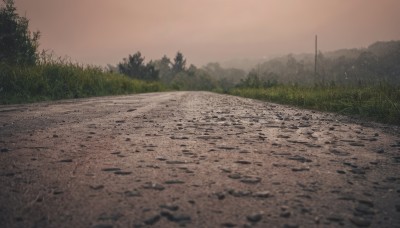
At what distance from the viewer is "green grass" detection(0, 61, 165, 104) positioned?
10.1 metres

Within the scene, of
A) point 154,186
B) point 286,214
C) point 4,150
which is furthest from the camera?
point 4,150

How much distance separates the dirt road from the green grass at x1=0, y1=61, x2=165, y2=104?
285 inches

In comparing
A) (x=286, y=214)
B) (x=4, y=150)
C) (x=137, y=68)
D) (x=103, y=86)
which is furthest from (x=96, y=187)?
(x=137, y=68)

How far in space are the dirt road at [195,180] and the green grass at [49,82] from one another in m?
7.24

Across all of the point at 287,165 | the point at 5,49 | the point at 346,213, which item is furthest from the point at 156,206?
the point at 5,49

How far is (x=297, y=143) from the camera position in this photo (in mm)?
3123

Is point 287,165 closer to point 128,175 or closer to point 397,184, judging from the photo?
point 397,184

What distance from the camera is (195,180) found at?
6.39ft

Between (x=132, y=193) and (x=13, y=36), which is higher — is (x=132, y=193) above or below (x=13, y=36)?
below

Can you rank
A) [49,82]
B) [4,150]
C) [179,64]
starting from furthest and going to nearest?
[179,64]
[49,82]
[4,150]

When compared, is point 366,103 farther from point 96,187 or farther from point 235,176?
point 96,187

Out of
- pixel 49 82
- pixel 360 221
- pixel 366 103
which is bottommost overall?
pixel 360 221

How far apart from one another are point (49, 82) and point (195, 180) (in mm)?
11133

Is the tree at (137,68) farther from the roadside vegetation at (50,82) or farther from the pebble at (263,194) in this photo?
the pebble at (263,194)
